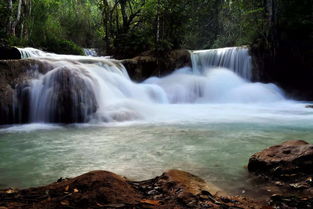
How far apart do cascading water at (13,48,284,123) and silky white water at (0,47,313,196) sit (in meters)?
0.03

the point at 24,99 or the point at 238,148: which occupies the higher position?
the point at 24,99

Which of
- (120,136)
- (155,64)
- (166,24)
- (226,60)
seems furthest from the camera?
(166,24)

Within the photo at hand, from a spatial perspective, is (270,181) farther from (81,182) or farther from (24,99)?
(24,99)

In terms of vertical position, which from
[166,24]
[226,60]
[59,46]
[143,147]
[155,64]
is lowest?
→ [143,147]

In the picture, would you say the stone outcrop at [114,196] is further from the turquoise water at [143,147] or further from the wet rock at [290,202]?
the turquoise water at [143,147]

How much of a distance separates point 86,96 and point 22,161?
426 cm

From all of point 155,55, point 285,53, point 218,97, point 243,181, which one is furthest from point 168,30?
point 243,181

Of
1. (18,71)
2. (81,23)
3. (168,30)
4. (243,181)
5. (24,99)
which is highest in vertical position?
(81,23)

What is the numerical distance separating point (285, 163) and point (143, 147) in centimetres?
226

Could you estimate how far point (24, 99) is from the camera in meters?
7.75

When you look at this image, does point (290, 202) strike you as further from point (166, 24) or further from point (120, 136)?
point (166, 24)

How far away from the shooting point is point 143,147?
14.8 feet

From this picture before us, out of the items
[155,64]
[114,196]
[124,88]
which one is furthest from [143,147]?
[155,64]

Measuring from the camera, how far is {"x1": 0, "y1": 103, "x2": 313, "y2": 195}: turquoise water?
3.21 m
